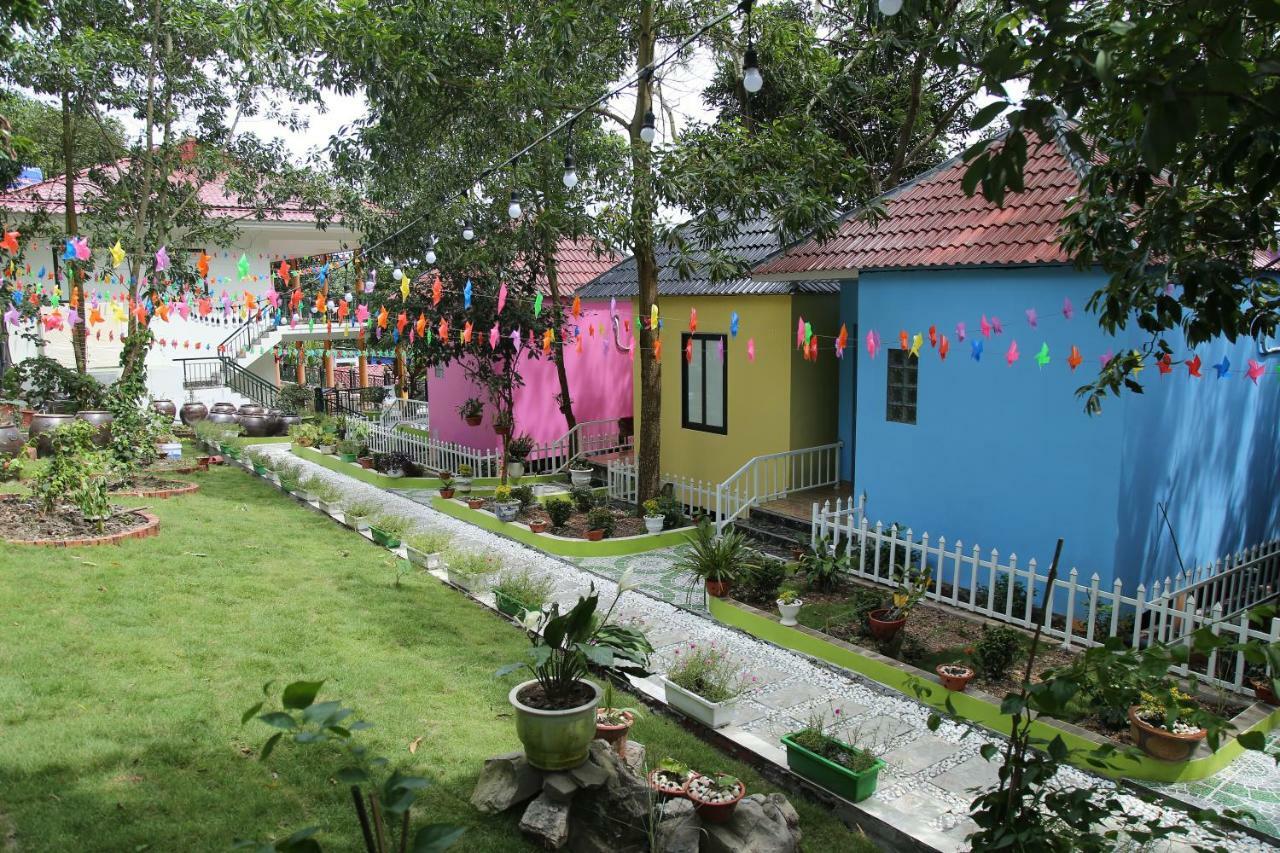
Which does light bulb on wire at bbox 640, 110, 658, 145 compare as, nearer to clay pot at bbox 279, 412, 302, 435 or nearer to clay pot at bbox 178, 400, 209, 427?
clay pot at bbox 279, 412, 302, 435

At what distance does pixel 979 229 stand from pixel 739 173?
11.1 ft

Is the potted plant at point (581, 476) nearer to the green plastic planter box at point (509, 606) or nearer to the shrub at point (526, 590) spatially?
the shrub at point (526, 590)

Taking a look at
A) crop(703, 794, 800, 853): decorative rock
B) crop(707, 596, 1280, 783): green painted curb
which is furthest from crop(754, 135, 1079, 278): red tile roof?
crop(703, 794, 800, 853): decorative rock

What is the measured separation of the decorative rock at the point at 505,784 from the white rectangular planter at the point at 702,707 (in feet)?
6.49

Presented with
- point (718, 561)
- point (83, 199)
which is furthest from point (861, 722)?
point (83, 199)

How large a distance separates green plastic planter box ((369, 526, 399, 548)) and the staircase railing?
4.61 m

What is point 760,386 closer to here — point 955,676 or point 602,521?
point 602,521

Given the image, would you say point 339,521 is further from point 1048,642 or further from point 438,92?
point 1048,642

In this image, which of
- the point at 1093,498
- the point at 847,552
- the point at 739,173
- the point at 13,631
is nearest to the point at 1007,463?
the point at 1093,498

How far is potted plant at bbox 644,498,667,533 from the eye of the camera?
40.3ft

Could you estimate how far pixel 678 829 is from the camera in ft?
15.8

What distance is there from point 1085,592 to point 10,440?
17.4 metres

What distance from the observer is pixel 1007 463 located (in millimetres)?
9406

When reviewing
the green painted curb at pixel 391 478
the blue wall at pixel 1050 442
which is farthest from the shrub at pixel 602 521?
the blue wall at pixel 1050 442
